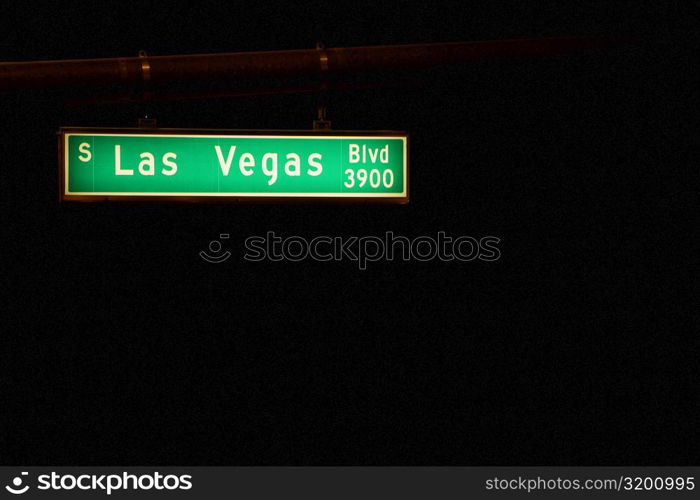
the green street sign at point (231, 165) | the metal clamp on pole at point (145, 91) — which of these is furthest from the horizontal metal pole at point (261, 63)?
the green street sign at point (231, 165)

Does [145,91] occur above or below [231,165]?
above

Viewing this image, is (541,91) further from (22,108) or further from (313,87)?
(22,108)

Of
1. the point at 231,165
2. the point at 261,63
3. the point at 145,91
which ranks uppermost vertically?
the point at 261,63

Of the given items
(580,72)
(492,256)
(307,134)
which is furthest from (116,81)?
(580,72)

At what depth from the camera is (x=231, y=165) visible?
156 inches

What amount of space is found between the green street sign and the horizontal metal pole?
0.94ft

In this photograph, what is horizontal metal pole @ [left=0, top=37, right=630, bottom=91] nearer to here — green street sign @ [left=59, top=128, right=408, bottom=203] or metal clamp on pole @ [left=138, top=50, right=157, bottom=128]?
metal clamp on pole @ [left=138, top=50, right=157, bottom=128]

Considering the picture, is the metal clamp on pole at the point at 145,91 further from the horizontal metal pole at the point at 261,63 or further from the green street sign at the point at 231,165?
the green street sign at the point at 231,165

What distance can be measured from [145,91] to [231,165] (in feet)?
2.02

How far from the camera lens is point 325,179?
13.1 ft

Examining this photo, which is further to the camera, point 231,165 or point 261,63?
point 261,63

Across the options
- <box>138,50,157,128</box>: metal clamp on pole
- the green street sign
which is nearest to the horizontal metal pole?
<box>138,50,157,128</box>: metal clamp on pole

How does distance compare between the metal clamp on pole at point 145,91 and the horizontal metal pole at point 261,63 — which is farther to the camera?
the metal clamp on pole at point 145,91

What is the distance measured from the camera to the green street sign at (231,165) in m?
3.90
